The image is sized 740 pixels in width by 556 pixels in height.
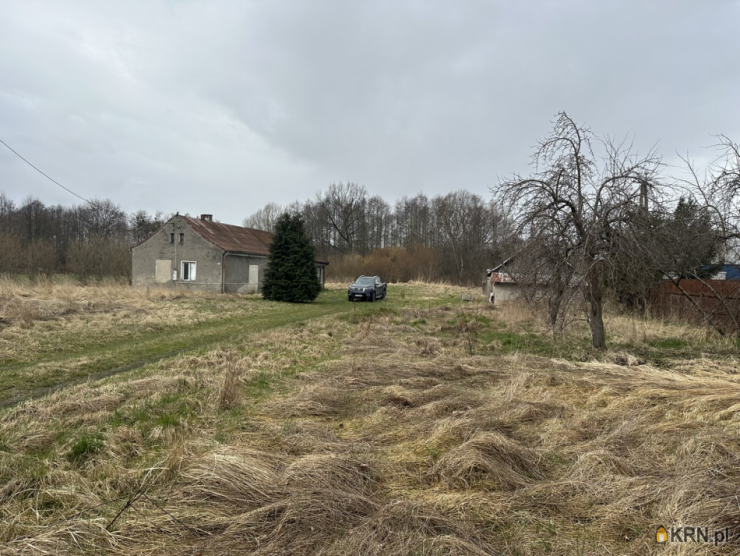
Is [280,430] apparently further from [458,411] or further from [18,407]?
[18,407]

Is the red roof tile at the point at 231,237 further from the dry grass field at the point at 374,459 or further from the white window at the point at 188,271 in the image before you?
the dry grass field at the point at 374,459

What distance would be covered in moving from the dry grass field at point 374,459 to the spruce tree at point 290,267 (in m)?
16.0

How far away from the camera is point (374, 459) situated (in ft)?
12.5

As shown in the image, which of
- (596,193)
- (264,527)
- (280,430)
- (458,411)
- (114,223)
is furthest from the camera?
(114,223)

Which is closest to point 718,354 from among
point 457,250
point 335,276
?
point 335,276

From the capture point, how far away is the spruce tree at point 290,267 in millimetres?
23984

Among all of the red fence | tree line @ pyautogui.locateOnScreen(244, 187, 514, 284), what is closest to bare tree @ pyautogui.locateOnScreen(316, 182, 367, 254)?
tree line @ pyautogui.locateOnScreen(244, 187, 514, 284)

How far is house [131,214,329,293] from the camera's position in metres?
26.5

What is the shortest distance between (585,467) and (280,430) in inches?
117

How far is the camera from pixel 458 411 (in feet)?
16.4

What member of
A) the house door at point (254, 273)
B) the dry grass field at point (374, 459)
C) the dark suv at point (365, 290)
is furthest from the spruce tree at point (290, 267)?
the dry grass field at point (374, 459)

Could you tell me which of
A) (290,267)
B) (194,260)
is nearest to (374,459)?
(290,267)

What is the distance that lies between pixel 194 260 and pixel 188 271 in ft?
2.89

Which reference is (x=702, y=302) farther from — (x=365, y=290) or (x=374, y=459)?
(x=365, y=290)
